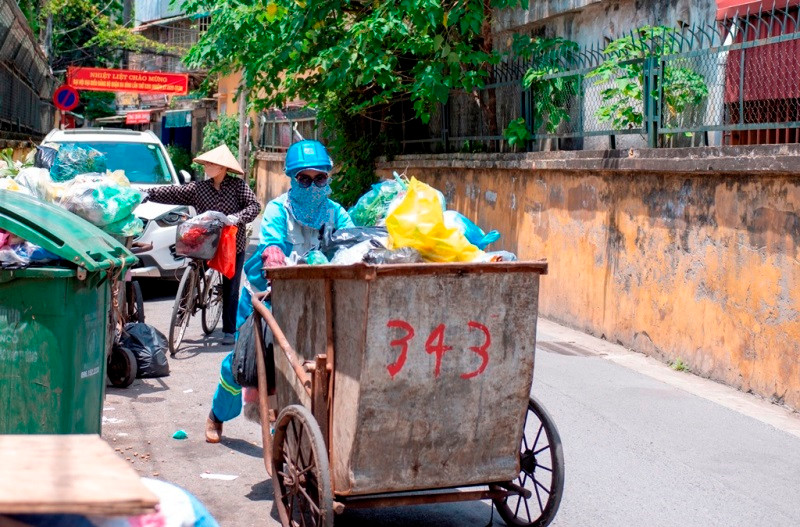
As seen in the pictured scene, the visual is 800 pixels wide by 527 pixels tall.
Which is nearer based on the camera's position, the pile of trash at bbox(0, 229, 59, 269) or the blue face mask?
the pile of trash at bbox(0, 229, 59, 269)

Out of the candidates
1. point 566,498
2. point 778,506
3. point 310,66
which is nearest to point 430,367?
point 566,498

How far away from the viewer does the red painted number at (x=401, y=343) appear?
3.95 m

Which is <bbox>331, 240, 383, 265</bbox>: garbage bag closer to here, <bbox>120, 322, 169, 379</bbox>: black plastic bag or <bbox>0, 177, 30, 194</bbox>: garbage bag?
<bbox>0, 177, 30, 194</bbox>: garbage bag

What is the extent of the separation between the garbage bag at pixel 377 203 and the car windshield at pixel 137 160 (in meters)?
7.77

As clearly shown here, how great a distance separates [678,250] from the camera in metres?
8.72

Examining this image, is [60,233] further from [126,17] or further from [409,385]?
[126,17]

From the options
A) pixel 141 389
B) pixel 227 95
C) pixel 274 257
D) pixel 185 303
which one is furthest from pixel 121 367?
pixel 227 95

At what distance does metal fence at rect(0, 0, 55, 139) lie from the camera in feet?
61.2

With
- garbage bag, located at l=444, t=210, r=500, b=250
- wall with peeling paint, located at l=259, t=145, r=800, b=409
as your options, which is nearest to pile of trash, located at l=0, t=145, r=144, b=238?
garbage bag, located at l=444, t=210, r=500, b=250

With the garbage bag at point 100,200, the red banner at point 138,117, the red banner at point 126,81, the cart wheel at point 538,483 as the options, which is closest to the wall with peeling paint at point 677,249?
the cart wheel at point 538,483

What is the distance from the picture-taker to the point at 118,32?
36.2 m

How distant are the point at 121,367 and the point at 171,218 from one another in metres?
4.19

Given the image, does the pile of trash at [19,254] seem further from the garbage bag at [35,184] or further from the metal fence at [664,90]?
the metal fence at [664,90]

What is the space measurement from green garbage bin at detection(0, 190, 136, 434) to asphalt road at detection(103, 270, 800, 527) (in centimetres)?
90
